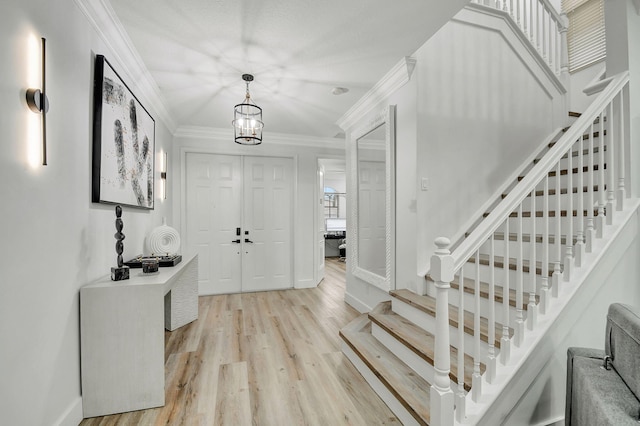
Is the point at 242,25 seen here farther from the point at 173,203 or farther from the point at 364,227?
the point at 173,203

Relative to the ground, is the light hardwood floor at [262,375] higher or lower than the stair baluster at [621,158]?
lower

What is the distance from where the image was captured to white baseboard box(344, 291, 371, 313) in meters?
3.69

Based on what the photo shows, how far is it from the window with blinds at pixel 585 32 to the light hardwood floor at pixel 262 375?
4.31 metres

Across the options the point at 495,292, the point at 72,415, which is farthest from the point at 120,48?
the point at 495,292

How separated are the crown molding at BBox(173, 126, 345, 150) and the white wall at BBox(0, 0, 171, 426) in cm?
245

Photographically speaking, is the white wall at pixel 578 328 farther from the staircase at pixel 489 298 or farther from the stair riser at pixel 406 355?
the stair riser at pixel 406 355

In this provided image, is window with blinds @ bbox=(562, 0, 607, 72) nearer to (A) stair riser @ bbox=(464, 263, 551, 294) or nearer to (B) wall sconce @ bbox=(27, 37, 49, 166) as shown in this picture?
(A) stair riser @ bbox=(464, 263, 551, 294)

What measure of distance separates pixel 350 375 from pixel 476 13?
3421 mm

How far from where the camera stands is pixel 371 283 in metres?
3.45

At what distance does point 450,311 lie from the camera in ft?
7.34

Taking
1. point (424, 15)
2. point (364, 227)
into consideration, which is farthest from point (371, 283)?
point (424, 15)

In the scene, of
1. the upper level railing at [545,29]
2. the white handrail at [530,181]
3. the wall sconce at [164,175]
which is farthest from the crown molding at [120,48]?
the upper level railing at [545,29]

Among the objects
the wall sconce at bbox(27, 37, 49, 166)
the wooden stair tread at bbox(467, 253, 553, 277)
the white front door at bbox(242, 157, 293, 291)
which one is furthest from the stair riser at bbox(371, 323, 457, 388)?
the white front door at bbox(242, 157, 293, 291)

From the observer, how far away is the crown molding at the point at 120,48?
188cm
